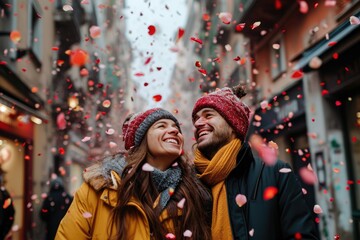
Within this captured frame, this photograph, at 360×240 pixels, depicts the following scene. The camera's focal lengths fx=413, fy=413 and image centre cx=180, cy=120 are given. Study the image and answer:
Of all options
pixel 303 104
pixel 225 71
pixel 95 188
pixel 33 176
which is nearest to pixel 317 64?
pixel 303 104

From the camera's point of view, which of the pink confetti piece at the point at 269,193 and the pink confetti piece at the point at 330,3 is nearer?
the pink confetti piece at the point at 269,193

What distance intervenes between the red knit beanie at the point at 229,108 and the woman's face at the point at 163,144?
0.36m

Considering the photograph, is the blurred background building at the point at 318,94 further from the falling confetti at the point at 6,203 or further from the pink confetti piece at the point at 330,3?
the falling confetti at the point at 6,203

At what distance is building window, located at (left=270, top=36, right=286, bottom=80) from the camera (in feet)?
40.6

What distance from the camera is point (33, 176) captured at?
11.7 metres

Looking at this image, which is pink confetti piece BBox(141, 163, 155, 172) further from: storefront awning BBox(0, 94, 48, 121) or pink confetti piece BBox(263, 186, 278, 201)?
storefront awning BBox(0, 94, 48, 121)

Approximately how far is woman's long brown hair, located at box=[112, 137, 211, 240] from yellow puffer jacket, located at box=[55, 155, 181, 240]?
0.12ft

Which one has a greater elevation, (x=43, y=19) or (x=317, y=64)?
(x=43, y=19)

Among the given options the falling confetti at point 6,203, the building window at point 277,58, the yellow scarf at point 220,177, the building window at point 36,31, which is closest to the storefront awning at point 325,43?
the building window at point 277,58

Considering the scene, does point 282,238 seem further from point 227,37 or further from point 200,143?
point 227,37

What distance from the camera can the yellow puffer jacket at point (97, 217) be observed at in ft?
8.50

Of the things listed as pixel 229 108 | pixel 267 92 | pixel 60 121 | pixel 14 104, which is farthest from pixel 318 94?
pixel 60 121

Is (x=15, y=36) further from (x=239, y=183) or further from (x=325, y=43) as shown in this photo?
(x=239, y=183)

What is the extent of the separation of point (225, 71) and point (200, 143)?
16716mm
